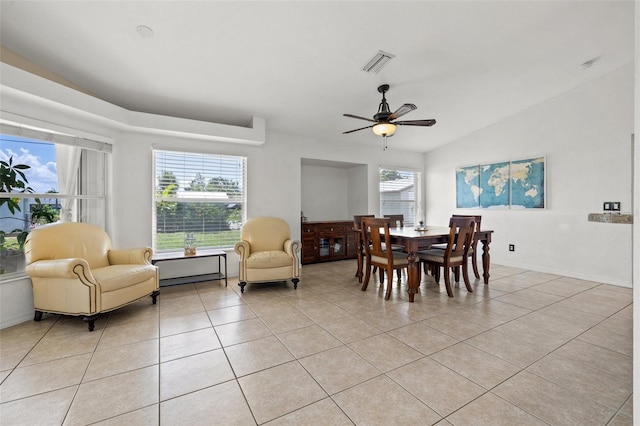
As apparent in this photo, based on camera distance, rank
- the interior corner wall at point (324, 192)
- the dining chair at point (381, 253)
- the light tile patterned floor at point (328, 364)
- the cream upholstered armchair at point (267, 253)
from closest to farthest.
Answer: the light tile patterned floor at point (328, 364)
the dining chair at point (381, 253)
the cream upholstered armchair at point (267, 253)
the interior corner wall at point (324, 192)

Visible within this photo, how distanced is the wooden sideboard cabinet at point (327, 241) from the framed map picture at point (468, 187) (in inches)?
98.8

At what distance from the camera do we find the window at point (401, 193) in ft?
21.0

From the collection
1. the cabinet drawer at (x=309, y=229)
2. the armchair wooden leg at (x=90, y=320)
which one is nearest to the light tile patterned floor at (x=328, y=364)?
the armchair wooden leg at (x=90, y=320)

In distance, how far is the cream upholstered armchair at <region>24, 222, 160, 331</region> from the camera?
2.57m

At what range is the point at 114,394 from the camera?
1.66m

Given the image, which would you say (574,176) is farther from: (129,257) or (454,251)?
(129,257)

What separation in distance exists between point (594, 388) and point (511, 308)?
141 centimetres

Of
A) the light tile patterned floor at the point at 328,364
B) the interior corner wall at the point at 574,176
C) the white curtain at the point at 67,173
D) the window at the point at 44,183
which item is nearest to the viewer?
the light tile patterned floor at the point at 328,364

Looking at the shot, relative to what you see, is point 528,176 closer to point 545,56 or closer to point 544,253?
point 544,253

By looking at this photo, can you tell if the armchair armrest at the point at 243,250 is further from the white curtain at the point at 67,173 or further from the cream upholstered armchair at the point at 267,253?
the white curtain at the point at 67,173

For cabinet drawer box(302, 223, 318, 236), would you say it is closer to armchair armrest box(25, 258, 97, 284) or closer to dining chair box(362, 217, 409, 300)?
dining chair box(362, 217, 409, 300)

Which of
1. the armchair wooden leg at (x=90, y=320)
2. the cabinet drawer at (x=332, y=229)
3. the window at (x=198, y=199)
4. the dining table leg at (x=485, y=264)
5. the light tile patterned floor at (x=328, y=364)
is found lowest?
the light tile patterned floor at (x=328, y=364)

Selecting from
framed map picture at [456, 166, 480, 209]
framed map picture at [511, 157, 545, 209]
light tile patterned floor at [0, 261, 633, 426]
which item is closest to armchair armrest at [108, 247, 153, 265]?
light tile patterned floor at [0, 261, 633, 426]

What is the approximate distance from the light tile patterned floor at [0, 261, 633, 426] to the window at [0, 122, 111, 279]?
999 mm
